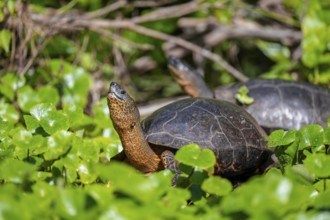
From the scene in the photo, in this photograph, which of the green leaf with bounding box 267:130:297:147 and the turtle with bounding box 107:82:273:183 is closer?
the green leaf with bounding box 267:130:297:147

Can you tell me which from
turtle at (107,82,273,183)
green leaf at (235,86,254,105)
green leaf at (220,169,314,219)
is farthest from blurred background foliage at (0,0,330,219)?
green leaf at (235,86,254,105)

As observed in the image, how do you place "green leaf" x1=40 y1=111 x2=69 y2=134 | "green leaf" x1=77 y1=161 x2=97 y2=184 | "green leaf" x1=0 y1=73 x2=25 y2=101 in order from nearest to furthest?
1. "green leaf" x1=77 y1=161 x2=97 y2=184
2. "green leaf" x1=40 y1=111 x2=69 y2=134
3. "green leaf" x1=0 y1=73 x2=25 y2=101

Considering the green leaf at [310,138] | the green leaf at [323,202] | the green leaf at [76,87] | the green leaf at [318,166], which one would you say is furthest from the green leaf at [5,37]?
the green leaf at [323,202]

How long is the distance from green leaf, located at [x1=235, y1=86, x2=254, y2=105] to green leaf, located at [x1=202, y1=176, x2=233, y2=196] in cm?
122

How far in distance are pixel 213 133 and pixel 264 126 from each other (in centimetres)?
60

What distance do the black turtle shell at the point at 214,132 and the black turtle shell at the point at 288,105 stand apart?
1.33 ft

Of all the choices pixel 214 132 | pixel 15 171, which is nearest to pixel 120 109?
pixel 214 132

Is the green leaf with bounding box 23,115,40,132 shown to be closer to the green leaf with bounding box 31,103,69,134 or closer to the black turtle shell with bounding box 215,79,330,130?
the green leaf with bounding box 31,103,69,134

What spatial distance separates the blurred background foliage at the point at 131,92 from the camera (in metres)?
1.30

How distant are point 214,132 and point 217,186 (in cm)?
61

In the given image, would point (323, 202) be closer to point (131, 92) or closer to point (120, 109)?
point (120, 109)

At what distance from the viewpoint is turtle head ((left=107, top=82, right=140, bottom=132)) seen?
2.06 metres

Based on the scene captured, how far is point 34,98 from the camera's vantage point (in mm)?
2648

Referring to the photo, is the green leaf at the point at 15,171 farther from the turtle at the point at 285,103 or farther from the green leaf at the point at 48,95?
the turtle at the point at 285,103
